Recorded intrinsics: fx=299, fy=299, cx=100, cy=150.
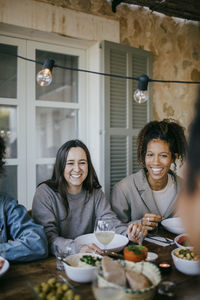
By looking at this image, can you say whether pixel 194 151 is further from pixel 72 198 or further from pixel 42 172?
pixel 42 172

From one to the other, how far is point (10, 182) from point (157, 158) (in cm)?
141

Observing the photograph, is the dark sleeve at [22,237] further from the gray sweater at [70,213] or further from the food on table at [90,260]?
the food on table at [90,260]

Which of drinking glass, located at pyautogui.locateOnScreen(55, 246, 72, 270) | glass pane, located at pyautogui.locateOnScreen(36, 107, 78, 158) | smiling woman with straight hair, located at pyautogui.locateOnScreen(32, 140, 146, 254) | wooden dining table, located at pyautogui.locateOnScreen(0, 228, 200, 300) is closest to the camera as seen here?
wooden dining table, located at pyautogui.locateOnScreen(0, 228, 200, 300)

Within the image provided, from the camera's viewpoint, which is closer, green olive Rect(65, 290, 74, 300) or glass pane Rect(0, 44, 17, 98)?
green olive Rect(65, 290, 74, 300)

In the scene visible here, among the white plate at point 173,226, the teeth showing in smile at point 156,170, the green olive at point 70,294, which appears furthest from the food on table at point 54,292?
the teeth showing in smile at point 156,170

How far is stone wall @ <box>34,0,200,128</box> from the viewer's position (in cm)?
312

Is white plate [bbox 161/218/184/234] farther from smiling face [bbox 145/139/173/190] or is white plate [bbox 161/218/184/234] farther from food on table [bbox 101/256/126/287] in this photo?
food on table [bbox 101/256/126/287]

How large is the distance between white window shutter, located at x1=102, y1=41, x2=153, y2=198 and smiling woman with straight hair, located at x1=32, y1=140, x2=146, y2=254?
0.82 m

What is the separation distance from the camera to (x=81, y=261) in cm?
132

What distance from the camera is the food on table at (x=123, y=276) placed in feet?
3.21

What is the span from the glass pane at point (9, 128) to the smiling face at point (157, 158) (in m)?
1.29

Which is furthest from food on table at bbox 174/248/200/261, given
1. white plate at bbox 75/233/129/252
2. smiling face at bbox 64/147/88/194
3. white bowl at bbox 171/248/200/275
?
smiling face at bbox 64/147/88/194

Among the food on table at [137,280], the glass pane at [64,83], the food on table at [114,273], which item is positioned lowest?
the food on table at [137,280]

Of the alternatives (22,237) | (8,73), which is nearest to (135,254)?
(22,237)
